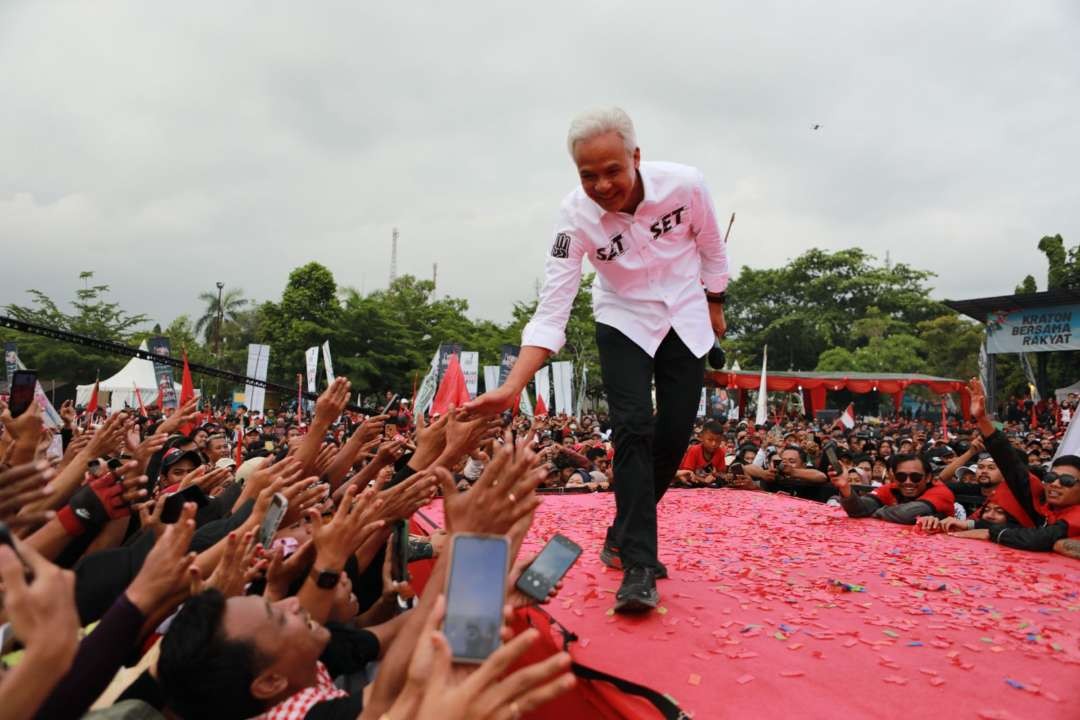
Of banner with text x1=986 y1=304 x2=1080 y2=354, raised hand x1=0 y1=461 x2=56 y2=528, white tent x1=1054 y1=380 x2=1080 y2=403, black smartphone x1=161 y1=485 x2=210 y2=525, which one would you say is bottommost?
black smartphone x1=161 y1=485 x2=210 y2=525

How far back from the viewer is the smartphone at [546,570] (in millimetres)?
1678

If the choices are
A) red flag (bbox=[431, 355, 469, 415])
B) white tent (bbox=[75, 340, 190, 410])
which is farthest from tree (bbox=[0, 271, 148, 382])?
red flag (bbox=[431, 355, 469, 415])

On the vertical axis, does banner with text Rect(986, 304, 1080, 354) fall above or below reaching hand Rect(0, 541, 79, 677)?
above

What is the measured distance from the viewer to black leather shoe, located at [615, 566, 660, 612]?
7.83 feet

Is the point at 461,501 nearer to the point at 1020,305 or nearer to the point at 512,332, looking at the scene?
the point at 1020,305

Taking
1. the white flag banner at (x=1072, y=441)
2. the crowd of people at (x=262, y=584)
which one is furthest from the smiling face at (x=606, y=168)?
the white flag banner at (x=1072, y=441)

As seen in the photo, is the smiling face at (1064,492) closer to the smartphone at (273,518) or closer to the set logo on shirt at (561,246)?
the set logo on shirt at (561,246)

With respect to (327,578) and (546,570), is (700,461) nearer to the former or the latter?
(327,578)

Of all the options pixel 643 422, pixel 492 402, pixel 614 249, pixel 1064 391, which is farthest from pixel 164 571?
pixel 1064 391

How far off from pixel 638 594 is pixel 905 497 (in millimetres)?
4000

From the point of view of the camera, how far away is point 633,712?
1.86m

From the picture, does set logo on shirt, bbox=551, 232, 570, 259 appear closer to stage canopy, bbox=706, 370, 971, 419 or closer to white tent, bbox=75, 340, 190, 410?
stage canopy, bbox=706, 370, 971, 419

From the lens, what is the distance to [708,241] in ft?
10.3

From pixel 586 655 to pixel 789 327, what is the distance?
174ft
